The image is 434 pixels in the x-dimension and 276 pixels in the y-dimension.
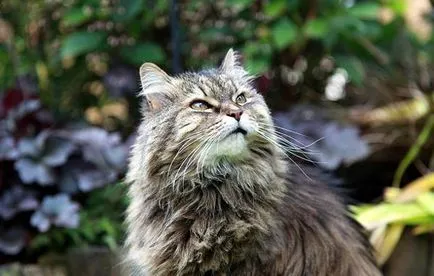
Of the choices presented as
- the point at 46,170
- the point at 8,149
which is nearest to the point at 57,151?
the point at 46,170

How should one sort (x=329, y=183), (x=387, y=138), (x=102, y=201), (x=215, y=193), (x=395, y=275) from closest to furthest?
(x=215, y=193) → (x=329, y=183) → (x=395, y=275) → (x=102, y=201) → (x=387, y=138)

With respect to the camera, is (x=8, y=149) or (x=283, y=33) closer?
(x=8, y=149)

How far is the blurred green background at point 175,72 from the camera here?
13.0ft

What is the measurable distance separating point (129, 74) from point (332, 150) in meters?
1.37

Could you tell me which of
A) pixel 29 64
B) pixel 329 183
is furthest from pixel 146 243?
pixel 29 64

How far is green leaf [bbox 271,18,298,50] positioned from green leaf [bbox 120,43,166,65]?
2.35 feet

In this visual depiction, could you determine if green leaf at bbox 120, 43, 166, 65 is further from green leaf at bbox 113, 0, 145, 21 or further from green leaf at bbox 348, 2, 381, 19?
green leaf at bbox 348, 2, 381, 19

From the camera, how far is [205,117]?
8.34 ft

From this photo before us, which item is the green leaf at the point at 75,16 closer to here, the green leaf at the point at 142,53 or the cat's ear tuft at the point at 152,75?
the green leaf at the point at 142,53

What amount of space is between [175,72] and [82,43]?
58 cm

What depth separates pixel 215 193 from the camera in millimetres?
2639

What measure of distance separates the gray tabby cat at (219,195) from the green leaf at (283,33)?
141cm

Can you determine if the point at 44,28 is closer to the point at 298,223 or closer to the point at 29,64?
the point at 29,64

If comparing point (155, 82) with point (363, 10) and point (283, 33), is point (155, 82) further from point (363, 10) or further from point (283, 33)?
point (363, 10)
